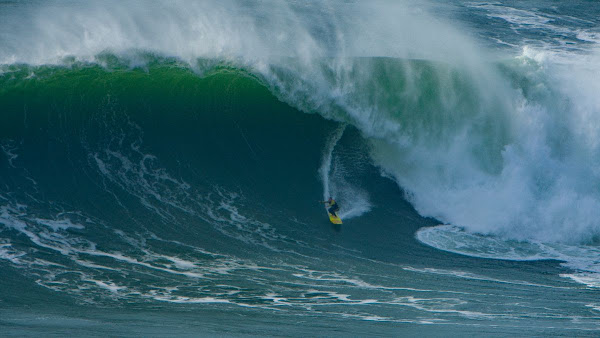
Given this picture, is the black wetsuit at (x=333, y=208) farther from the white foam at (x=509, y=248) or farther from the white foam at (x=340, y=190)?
the white foam at (x=509, y=248)

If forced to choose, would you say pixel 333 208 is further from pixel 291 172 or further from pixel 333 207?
pixel 291 172

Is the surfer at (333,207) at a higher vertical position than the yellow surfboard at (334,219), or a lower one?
higher

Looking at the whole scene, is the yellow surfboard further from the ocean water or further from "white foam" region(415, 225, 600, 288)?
"white foam" region(415, 225, 600, 288)

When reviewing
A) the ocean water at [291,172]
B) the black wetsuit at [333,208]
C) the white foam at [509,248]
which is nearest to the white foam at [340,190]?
the ocean water at [291,172]

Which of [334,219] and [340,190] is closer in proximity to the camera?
[334,219]

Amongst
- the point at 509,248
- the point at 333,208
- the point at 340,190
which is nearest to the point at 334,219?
the point at 333,208

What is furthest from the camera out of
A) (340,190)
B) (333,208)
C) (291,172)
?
(291,172)

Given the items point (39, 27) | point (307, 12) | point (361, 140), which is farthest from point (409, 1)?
point (39, 27)

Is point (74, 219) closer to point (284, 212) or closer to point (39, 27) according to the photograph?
point (284, 212)
